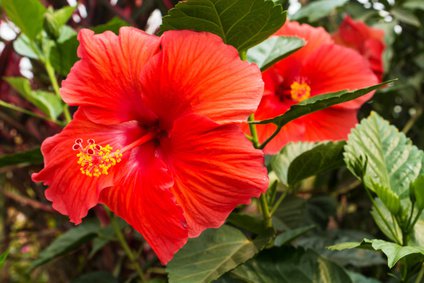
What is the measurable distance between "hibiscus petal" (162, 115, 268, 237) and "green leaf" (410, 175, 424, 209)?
0.20 meters

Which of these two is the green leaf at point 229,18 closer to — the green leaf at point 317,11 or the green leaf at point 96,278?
the green leaf at point 317,11

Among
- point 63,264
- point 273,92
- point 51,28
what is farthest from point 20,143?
point 273,92

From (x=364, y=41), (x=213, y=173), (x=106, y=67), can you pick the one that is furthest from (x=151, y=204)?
(x=364, y=41)

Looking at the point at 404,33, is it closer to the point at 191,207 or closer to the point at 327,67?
the point at 327,67

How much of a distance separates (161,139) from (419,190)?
1.17 feet

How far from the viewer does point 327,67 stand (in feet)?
3.17

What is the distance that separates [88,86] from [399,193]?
18.5 inches

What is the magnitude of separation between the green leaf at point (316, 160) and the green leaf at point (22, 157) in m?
0.45

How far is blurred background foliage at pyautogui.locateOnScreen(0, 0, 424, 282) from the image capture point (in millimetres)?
1066

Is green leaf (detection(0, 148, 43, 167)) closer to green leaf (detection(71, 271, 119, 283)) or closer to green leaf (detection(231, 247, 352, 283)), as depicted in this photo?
green leaf (detection(71, 271, 119, 283))

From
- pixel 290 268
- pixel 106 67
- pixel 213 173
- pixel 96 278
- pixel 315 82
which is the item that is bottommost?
pixel 96 278

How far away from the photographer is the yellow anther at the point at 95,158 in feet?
2.27

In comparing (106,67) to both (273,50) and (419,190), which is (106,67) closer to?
(273,50)

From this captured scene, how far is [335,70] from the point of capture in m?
0.97
